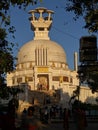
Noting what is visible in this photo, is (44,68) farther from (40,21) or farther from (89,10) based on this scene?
(89,10)

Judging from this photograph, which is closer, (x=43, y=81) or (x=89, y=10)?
(x=89, y=10)

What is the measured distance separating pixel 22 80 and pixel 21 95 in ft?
42.1

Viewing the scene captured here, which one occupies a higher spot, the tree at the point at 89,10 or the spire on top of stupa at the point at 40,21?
the spire on top of stupa at the point at 40,21

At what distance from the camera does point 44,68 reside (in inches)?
3617

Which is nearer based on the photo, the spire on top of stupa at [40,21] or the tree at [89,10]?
the tree at [89,10]

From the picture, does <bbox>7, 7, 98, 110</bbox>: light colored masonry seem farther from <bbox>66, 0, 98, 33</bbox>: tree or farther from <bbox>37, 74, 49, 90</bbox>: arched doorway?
<bbox>66, 0, 98, 33</bbox>: tree

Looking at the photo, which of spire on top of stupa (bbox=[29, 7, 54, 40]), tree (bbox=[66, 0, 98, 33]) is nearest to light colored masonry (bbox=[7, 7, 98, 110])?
spire on top of stupa (bbox=[29, 7, 54, 40])

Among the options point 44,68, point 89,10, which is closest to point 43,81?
point 44,68

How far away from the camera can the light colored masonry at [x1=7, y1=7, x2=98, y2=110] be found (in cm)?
9125

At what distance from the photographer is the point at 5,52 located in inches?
948

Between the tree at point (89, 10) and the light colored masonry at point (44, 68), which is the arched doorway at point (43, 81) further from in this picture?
the tree at point (89, 10)

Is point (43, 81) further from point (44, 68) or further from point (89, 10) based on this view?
point (89, 10)

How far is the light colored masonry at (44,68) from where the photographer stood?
91.2 m

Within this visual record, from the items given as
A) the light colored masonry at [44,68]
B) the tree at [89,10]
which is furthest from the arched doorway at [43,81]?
the tree at [89,10]
